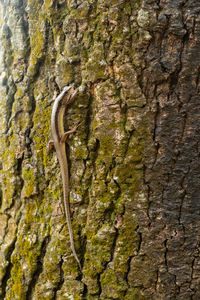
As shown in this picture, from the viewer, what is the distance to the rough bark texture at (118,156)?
137cm

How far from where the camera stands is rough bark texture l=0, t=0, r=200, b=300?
1370mm

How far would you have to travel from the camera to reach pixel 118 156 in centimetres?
147

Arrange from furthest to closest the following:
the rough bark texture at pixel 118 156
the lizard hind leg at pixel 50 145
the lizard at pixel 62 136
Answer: the lizard hind leg at pixel 50 145 → the lizard at pixel 62 136 → the rough bark texture at pixel 118 156

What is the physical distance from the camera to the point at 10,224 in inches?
72.9

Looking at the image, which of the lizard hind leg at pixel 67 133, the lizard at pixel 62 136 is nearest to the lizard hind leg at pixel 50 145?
the lizard at pixel 62 136

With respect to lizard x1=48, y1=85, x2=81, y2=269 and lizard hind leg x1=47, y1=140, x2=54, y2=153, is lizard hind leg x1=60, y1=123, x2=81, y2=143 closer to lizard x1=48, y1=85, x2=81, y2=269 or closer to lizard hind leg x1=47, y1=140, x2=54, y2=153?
lizard x1=48, y1=85, x2=81, y2=269

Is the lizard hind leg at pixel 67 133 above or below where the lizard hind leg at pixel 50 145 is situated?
above

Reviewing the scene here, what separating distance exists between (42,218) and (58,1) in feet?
4.70

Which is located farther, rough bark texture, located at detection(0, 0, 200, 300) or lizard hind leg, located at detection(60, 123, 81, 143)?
lizard hind leg, located at detection(60, 123, 81, 143)

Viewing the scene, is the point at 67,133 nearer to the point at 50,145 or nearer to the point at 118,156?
the point at 50,145

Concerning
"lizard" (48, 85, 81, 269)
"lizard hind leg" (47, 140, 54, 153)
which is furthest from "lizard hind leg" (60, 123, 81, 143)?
"lizard hind leg" (47, 140, 54, 153)

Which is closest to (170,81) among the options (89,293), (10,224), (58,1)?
(58,1)

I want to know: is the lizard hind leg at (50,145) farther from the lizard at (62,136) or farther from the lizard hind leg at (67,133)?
the lizard hind leg at (67,133)

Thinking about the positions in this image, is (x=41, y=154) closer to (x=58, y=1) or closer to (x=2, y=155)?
(x=2, y=155)
